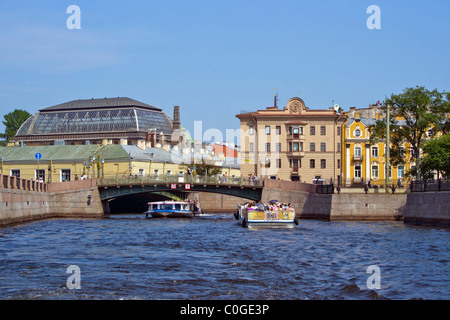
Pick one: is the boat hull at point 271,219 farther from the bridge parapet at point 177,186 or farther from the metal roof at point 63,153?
the metal roof at point 63,153

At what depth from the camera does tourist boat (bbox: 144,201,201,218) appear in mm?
90688

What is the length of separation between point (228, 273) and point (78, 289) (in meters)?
7.35

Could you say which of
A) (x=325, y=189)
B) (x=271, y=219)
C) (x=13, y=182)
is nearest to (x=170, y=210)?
(x=325, y=189)

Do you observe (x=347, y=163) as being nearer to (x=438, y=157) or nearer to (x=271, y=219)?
(x=438, y=157)

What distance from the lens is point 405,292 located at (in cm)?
2725

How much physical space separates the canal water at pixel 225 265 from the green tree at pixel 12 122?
138 metres

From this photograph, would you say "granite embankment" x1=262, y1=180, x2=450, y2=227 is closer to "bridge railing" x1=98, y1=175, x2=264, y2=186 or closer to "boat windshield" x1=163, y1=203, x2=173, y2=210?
"bridge railing" x1=98, y1=175, x2=264, y2=186

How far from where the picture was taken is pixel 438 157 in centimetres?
7600

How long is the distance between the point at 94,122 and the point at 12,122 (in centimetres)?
2259

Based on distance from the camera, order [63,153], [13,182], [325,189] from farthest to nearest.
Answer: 1. [63,153]
2. [325,189]
3. [13,182]

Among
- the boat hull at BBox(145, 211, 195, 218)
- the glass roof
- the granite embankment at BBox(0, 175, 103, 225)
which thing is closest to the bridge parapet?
the granite embankment at BBox(0, 175, 103, 225)
